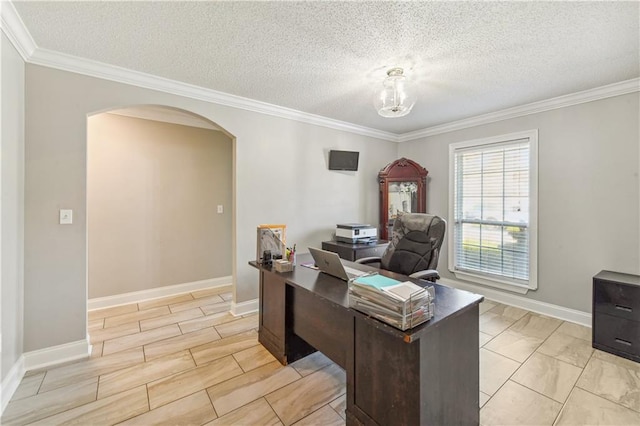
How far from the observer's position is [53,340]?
7.19 ft

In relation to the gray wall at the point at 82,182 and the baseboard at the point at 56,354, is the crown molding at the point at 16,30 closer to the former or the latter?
the gray wall at the point at 82,182

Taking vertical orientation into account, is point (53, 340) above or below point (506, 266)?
below

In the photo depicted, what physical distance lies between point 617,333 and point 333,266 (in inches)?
98.6

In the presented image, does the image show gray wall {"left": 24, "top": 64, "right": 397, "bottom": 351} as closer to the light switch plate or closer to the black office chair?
the light switch plate

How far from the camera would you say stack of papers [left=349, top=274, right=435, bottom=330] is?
3.80 ft

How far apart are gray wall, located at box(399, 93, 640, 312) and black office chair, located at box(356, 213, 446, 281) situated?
5.80ft

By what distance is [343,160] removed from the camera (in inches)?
157

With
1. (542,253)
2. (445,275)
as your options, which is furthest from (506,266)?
(445,275)

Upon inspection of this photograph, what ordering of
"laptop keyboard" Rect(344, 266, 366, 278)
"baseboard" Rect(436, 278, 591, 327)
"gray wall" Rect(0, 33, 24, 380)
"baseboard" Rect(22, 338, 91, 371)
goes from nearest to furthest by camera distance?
"gray wall" Rect(0, 33, 24, 380) → "laptop keyboard" Rect(344, 266, 366, 278) → "baseboard" Rect(22, 338, 91, 371) → "baseboard" Rect(436, 278, 591, 327)

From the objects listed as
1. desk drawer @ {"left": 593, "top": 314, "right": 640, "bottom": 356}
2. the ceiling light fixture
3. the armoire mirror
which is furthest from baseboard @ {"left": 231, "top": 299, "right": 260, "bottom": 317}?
desk drawer @ {"left": 593, "top": 314, "right": 640, "bottom": 356}

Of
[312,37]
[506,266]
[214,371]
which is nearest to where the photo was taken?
[312,37]

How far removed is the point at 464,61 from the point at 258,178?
230 centimetres

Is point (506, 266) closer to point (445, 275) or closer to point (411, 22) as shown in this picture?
point (445, 275)

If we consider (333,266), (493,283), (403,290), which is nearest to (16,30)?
(333,266)
